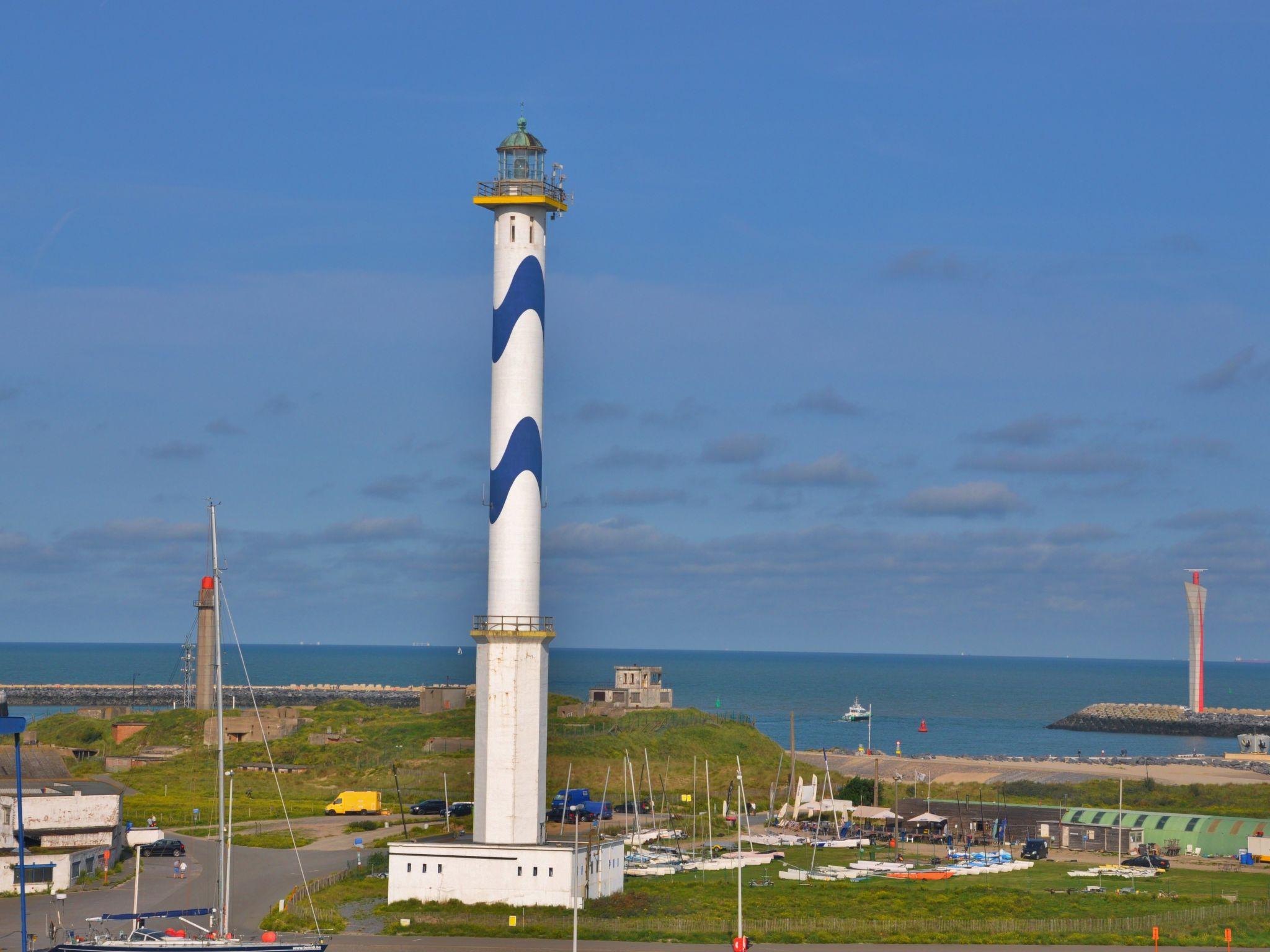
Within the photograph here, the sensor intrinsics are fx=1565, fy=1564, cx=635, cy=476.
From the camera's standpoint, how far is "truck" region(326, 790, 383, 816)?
7606 centimetres

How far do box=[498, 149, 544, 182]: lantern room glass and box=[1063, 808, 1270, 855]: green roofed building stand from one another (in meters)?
42.1

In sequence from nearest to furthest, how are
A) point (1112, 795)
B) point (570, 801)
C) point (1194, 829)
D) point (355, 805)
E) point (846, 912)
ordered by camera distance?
point (846, 912)
point (1194, 829)
point (355, 805)
point (570, 801)
point (1112, 795)

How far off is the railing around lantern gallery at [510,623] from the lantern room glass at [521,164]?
13.5m

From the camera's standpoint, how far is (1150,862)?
2539 inches

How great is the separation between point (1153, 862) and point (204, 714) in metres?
72.4

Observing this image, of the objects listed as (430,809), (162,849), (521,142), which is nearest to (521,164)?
(521,142)

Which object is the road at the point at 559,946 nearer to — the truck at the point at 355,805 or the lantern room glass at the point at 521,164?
the lantern room glass at the point at 521,164

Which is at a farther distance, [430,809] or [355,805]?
[355,805]

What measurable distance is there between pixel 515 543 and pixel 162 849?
23553 mm

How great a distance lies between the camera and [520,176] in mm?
48688

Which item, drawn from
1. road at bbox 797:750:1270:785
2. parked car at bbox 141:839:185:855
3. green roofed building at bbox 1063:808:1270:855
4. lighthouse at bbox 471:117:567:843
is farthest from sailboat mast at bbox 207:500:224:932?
road at bbox 797:750:1270:785

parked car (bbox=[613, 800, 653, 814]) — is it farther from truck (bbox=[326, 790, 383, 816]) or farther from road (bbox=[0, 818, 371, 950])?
road (bbox=[0, 818, 371, 950])

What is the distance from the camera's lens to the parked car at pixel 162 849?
60688 millimetres

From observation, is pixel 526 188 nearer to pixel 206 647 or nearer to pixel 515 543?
pixel 515 543
